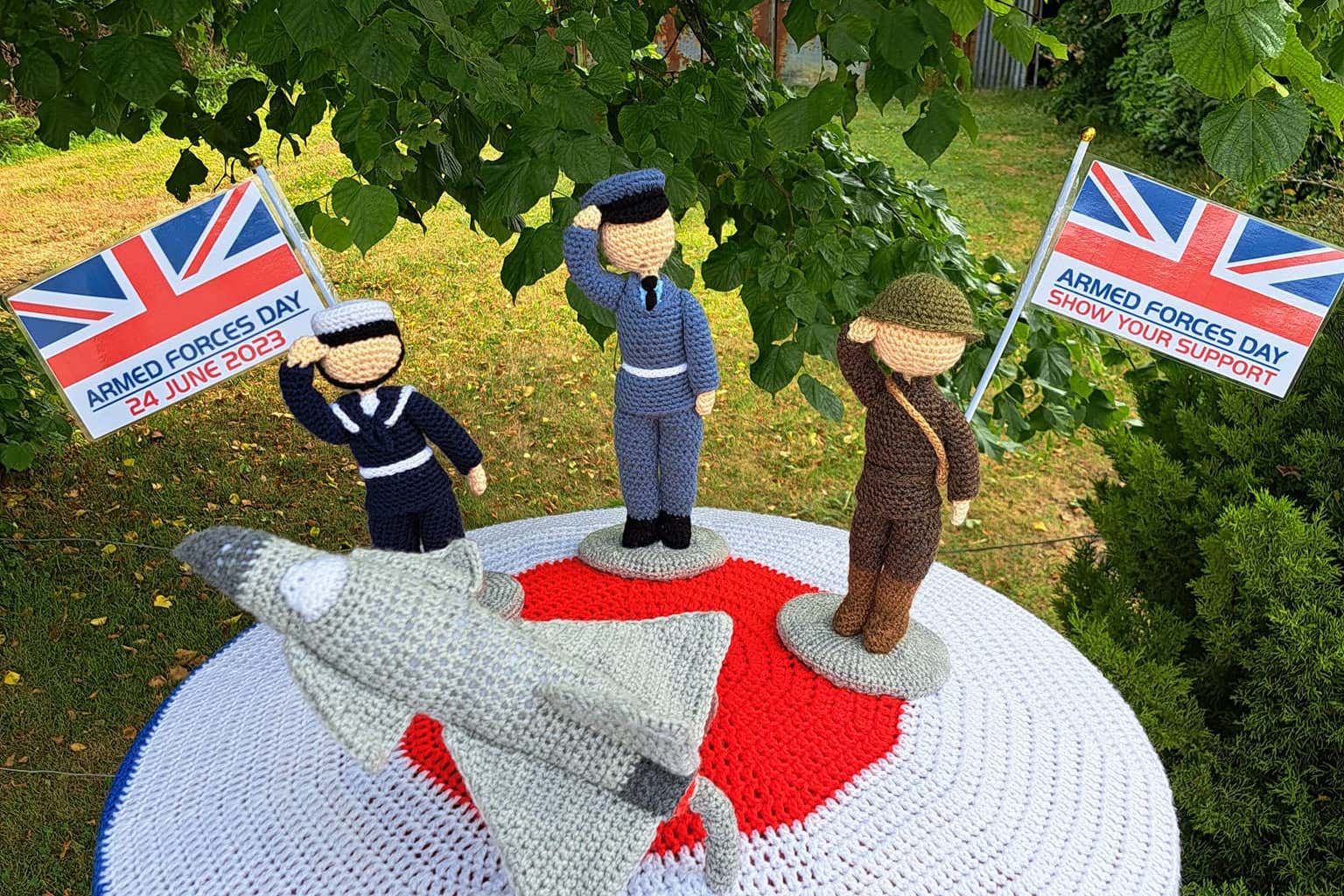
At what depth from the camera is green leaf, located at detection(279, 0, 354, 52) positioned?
4.98ft

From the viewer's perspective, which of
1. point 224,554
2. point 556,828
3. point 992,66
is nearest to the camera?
point 224,554

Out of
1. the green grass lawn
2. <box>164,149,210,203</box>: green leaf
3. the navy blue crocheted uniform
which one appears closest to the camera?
the navy blue crocheted uniform

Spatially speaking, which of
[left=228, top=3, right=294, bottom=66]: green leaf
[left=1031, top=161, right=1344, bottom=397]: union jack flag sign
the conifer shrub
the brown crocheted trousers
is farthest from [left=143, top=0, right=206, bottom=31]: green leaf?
the conifer shrub

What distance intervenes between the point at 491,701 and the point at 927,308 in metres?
0.86

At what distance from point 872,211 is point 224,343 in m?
1.63

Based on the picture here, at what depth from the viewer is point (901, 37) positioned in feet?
5.63

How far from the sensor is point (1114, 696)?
6.21ft

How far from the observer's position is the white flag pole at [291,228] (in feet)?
6.31

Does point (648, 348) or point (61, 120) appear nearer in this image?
point (648, 348)

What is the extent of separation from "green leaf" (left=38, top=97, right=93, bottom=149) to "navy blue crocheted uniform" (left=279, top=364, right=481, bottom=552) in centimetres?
107

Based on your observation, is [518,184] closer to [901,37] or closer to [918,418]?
[901,37]

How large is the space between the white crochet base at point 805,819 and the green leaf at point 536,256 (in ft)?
3.03

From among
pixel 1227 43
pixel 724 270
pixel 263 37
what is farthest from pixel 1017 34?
pixel 263 37

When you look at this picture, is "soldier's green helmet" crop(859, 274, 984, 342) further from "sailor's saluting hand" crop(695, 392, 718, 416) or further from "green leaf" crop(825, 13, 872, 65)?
"green leaf" crop(825, 13, 872, 65)
